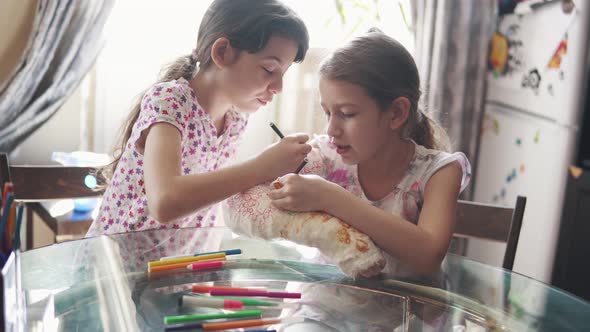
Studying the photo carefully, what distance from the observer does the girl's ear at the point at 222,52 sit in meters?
1.09

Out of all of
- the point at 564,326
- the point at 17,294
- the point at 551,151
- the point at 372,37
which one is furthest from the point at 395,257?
the point at 551,151

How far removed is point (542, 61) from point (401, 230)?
4.88ft

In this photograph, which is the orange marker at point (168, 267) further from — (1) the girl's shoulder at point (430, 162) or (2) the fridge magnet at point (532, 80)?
(2) the fridge magnet at point (532, 80)

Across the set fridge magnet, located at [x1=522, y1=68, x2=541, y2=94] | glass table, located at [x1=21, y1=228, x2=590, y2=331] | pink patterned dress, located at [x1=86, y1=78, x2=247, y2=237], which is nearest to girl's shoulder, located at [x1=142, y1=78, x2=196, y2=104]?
pink patterned dress, located at [x1=86, y1=78, x2=247, y2=237]

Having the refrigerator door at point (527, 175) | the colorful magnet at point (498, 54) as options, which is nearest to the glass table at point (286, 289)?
the refrigerator door at point (527, 175)

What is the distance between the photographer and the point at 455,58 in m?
2.28

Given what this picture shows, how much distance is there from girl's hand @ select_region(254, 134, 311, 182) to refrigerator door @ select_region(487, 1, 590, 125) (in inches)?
52.7

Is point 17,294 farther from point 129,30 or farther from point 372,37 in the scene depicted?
point 129,30

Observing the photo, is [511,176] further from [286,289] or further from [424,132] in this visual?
[286,289]

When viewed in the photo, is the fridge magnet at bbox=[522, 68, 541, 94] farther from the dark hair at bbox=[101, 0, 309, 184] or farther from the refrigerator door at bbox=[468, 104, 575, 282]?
the dark hair at bbox=[101, 0, 309, 184]

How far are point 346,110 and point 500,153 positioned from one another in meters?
1.51

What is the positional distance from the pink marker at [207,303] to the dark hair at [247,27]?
1.80ft

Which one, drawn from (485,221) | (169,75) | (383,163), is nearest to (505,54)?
(485,221)

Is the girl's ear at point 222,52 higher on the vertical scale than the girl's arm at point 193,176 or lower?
higher
